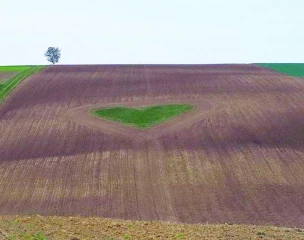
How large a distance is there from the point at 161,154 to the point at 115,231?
2000 centimetres

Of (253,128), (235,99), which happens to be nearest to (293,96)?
(235,99)

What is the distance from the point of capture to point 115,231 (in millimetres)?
19672

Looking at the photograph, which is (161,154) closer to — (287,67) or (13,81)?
(13,81)

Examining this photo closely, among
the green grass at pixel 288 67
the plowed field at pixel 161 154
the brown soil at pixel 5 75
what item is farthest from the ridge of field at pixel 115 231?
the green grass at pixel 288 67

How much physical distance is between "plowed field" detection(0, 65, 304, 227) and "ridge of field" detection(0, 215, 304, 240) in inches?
309

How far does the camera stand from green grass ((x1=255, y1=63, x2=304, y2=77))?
78.2m

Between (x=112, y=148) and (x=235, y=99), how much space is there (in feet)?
55.2

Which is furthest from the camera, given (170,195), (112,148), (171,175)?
(112,148)

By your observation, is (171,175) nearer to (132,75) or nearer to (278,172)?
(278,172)

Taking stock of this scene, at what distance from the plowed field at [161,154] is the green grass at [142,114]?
98cm

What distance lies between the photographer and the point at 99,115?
49.5 meters

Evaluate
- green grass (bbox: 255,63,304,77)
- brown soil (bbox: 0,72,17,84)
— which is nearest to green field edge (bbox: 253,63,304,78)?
green grass (bbox: 255,63,304,77)
